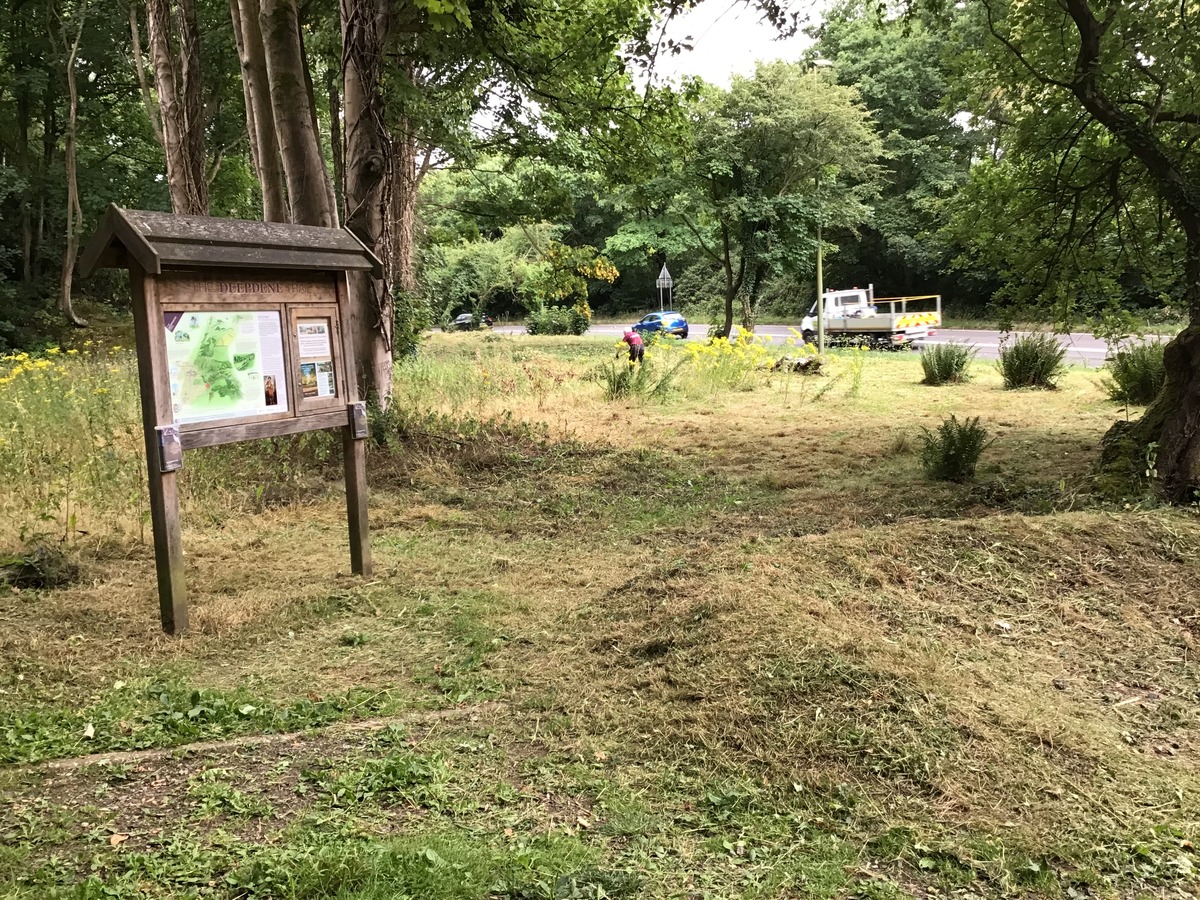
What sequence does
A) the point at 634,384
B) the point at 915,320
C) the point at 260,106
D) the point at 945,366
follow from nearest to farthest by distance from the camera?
the point at 260,106, the point at 634,384, the point at 945,366, the point at 915,320

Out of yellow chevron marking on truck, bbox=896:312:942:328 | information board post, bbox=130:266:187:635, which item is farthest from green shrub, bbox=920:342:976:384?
information board post, bbox=130:266:187:635

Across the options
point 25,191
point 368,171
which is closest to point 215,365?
point 368,171

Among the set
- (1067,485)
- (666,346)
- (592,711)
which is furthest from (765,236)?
(592,711)

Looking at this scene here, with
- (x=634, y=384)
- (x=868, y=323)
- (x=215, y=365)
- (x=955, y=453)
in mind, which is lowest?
(x=955, y=453)

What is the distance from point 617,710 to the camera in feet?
11.3

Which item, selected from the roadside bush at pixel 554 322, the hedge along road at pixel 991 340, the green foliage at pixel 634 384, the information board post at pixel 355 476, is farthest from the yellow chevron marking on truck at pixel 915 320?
the information board post at pixel 355 476

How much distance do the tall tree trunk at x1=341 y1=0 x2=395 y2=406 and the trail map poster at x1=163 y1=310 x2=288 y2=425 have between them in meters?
3.31

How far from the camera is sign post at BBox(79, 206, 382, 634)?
4238 mm

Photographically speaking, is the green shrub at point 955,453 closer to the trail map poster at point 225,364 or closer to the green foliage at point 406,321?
the trail map poster at point 225,364

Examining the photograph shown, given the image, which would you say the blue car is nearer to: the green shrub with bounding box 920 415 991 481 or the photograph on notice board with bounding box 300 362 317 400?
the green shrub with bounding box 920 415 991 481

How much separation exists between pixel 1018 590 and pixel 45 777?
441cm

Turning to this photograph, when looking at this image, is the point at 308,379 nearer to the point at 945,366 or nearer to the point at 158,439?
the point at 158,439

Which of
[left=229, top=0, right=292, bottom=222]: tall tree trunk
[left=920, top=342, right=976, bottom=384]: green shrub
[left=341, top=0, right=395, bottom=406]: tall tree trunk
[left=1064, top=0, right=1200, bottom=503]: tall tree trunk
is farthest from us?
[left=920, top=342, right=976, bottom=384]: green shrub

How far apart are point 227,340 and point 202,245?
536 millimetres
